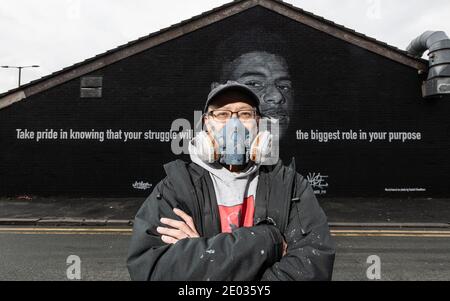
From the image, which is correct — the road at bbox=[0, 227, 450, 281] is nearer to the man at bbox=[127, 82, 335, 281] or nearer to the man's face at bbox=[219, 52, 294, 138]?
the man at bbox=[127, 82, 335, 281]

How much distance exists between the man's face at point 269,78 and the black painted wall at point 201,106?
37 cm

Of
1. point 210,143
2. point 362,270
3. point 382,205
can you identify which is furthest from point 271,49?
point 210,143

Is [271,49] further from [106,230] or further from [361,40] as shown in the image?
[106,230]

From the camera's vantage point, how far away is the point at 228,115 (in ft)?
7.02

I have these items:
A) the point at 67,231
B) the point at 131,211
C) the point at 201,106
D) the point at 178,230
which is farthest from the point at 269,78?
the point at 178,230

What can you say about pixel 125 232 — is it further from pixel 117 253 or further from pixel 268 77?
pixel 268 77

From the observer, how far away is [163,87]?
12953mm

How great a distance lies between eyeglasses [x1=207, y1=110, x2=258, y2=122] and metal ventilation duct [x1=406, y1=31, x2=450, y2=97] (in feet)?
40.6

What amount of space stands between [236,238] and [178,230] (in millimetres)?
342

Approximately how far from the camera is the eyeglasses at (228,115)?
2.13m

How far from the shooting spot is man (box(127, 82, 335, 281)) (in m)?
1.63
